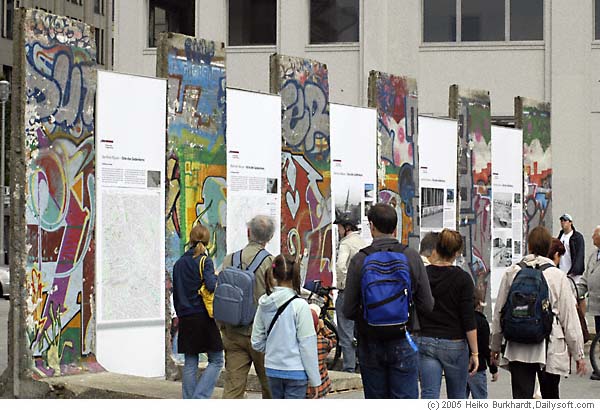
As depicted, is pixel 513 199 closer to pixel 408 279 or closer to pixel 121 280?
pixel 121 280

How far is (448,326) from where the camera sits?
9086 millimetres

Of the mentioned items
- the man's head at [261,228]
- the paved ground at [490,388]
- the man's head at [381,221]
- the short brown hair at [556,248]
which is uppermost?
the man's head at [381,221]

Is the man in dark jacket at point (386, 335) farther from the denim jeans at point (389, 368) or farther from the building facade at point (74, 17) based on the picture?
the building facade at point (74, 17)

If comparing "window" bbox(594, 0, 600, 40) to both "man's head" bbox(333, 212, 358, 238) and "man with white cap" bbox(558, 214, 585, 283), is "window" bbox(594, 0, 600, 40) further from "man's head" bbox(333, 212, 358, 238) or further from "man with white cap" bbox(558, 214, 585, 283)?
"man's head" bbox(333, 212, 358, 238)

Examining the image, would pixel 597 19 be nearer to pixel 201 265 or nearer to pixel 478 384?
pixel 201 265

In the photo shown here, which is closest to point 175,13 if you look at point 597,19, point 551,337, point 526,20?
point 526,20

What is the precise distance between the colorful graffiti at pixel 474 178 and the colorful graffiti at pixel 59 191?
7853mm

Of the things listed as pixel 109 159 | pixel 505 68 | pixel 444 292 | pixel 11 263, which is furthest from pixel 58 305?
pixel 505 68

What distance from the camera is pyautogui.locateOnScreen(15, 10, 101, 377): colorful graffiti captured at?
12047mm

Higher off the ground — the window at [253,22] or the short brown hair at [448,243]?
the window at [253,22]

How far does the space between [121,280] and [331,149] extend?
415 centimetres

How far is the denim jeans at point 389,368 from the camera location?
28.0 feet

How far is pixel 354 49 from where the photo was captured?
3083 centimetres

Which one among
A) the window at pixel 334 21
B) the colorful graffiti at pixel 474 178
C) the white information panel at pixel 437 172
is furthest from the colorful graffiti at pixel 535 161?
the window at pixel 334 21
